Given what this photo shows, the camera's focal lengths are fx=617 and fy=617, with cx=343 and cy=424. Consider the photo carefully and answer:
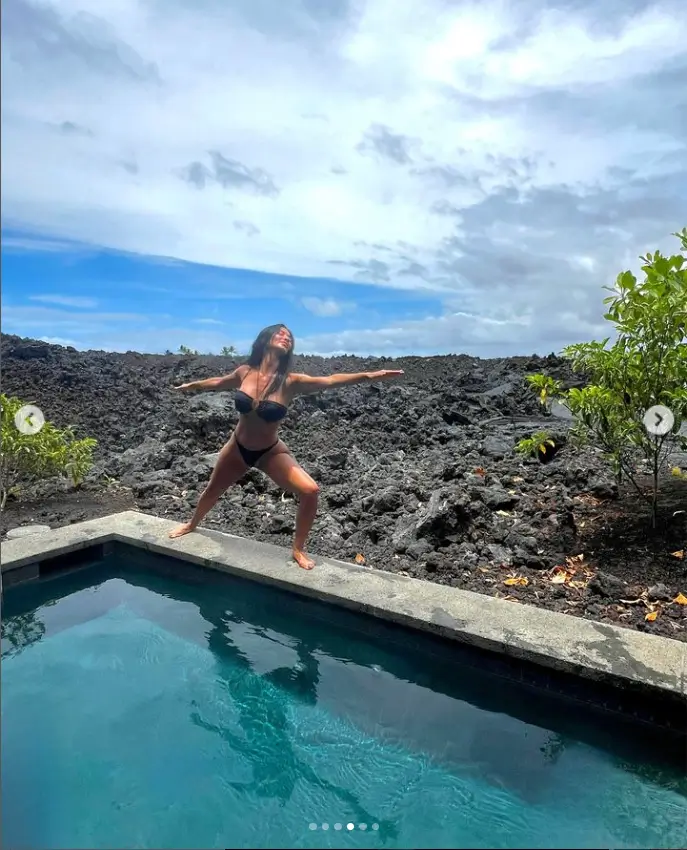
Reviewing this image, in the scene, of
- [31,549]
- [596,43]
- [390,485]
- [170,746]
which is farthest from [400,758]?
[390,485]

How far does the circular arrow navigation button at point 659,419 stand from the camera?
345 centimetres

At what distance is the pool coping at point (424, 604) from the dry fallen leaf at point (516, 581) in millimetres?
372

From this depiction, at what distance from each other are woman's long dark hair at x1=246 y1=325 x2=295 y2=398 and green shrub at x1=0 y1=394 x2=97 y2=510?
2.21m

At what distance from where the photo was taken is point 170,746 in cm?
151

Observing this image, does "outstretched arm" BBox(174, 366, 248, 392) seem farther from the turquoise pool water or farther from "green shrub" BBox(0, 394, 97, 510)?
"green shrub" BBox(0, 394, 97, 510)

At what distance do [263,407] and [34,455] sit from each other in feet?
8.27

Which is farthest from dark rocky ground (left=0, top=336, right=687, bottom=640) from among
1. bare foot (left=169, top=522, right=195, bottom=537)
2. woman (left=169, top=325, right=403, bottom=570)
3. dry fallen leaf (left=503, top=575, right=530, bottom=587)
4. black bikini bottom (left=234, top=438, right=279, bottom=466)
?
black bikini bottom (left=234, top=438, right=279, bottom=466)

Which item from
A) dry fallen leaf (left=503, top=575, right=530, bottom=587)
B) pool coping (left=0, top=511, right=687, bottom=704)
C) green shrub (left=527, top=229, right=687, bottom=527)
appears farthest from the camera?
dry fallen leaf (left=503, top=575, right=530, bottom=587)

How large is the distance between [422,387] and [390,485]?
4459mm

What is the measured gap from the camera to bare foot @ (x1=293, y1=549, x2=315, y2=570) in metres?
3.49

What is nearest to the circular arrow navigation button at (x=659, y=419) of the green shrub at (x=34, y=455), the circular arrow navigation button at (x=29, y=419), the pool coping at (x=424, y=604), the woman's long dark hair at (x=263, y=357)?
the pool coping at (x=424, y=604)

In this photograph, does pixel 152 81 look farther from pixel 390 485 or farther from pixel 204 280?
pixel 390 485

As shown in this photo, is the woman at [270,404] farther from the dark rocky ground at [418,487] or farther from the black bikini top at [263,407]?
the dark rocky ground at [418,487]

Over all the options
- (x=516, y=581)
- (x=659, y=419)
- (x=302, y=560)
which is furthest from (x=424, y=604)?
(x=659, y=419)
